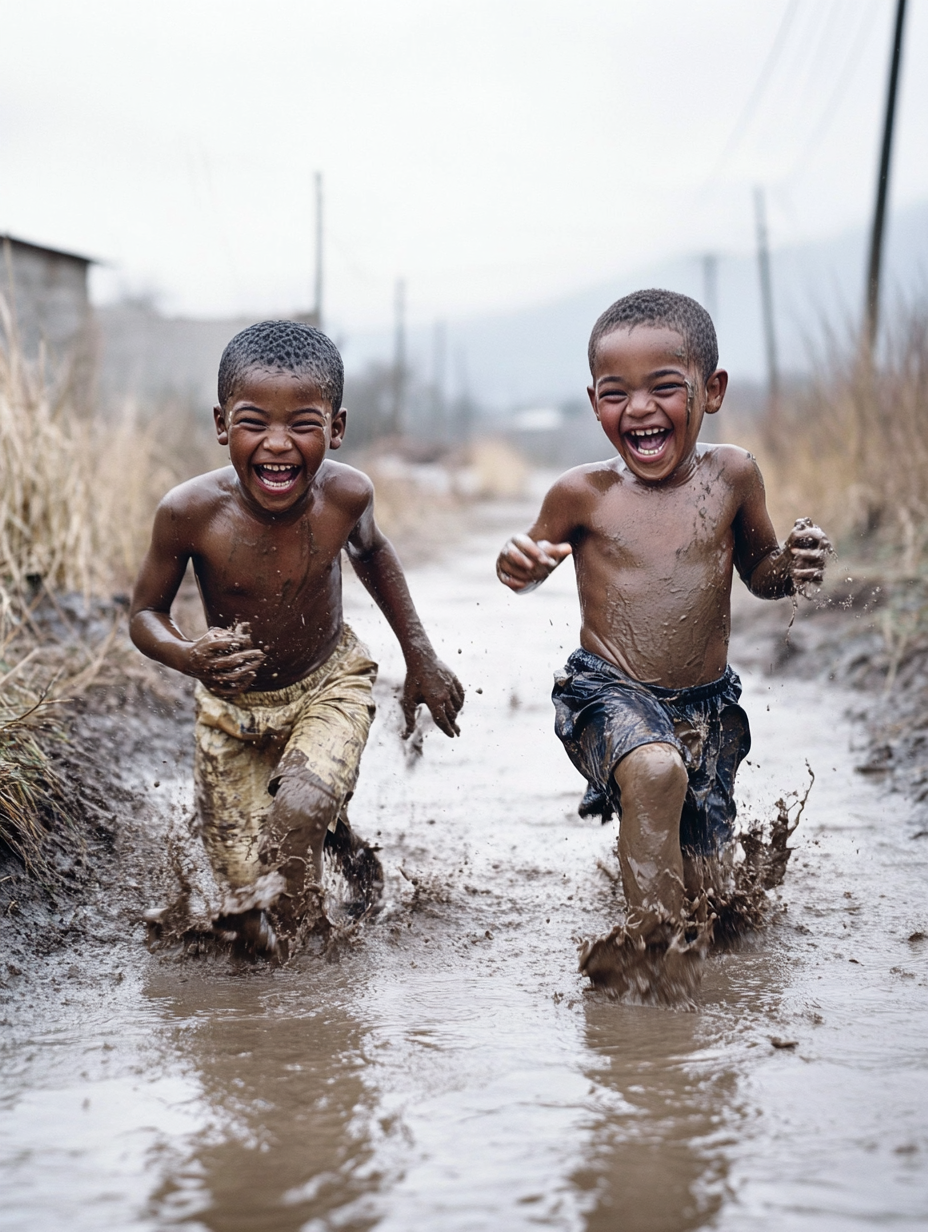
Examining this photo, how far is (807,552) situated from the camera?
3.11 metres

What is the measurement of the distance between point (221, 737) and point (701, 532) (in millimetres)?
1417

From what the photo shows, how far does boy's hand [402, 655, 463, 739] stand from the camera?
11.6 ft

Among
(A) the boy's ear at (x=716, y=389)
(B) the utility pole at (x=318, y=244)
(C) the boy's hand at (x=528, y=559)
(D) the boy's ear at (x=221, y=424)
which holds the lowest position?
(C) the boy's hand at (x=528, y=559)

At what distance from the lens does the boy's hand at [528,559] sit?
9.66ft

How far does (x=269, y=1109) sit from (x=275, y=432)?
1645 mm

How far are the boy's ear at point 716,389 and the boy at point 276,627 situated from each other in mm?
961

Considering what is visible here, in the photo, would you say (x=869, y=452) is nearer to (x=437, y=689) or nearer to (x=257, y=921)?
(x=437, y=689)

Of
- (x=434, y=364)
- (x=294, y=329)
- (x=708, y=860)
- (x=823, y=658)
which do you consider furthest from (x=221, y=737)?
(x=434, y=364)

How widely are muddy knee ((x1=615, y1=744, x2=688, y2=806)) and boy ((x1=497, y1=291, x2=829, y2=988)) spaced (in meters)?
0.06

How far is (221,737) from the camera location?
3.48 metres

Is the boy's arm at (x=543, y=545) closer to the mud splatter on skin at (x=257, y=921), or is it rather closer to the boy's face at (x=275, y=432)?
the boy's face at (x=275, y=432)

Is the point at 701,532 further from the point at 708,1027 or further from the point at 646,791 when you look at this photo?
the point at 708,1027

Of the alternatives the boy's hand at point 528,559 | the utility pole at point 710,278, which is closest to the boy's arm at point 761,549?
the boy's hand at point 528,559

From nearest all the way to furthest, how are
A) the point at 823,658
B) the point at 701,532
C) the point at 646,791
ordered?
the point at 646,791, the point at 701,532, the point at 823,658
